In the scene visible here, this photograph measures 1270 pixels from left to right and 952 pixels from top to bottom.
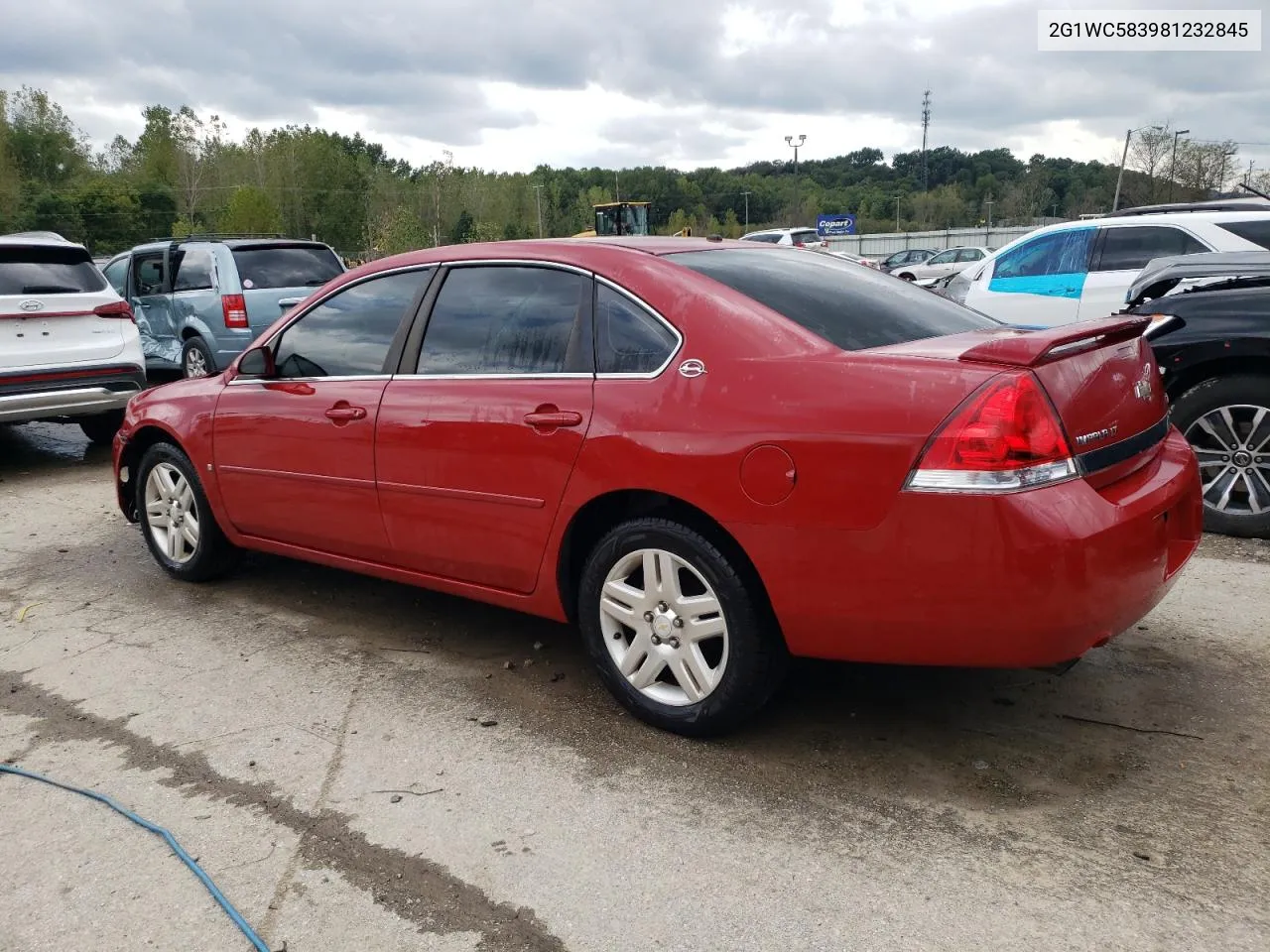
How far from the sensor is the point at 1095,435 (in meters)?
2.91

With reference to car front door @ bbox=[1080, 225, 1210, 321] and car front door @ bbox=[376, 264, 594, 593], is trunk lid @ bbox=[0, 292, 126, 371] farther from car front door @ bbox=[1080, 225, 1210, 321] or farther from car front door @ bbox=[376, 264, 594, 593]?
car front door @ bbox=[1080, 225, 1210, 321]

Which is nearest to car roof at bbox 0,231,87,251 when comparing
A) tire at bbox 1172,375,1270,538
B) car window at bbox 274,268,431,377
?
car window at bbox 274,268,431,377

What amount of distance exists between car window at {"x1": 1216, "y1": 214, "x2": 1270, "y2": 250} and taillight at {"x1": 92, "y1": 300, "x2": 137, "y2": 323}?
8855 millimetres

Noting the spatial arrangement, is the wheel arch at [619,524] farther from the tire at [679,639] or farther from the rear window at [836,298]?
the rear window at [836,298]

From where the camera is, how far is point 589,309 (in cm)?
354

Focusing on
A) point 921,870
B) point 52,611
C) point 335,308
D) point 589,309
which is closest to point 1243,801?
point 921,870

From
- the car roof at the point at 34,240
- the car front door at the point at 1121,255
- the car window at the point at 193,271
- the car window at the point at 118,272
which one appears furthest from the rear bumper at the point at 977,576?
the car window at the point at 118,272

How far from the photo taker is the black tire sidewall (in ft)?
16.4

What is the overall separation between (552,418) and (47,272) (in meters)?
6.79

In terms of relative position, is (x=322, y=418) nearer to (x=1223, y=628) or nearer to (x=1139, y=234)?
(x=1223, y=628)

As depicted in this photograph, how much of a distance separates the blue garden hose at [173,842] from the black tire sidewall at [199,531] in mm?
1787

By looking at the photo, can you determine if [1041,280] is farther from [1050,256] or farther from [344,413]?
[344,413]

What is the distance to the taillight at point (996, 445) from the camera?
8.82 ft

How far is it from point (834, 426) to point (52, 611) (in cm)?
394
